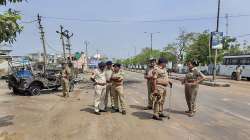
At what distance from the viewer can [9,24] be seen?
26.1ft

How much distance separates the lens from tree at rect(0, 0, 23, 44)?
310 inches

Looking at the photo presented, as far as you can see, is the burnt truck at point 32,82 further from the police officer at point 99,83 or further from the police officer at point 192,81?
the police officer at point 192,81

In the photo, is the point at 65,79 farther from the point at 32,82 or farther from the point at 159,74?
the point at 159,74

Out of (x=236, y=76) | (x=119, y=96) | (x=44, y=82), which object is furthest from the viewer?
(x=236, y=76)

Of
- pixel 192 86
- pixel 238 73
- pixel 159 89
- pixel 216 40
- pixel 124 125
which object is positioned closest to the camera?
pixel 124 125

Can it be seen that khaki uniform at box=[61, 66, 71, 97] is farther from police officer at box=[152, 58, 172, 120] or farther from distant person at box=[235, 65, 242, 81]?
distant person at box=[235, 65, 242, 81]

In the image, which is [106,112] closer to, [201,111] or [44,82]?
[201,111]

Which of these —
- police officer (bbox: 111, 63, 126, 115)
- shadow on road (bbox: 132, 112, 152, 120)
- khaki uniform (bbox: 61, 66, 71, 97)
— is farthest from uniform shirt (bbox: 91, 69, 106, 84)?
khaki uniform (bbox: 61, 66, 71, 97)

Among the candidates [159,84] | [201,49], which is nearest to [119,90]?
[159,84]

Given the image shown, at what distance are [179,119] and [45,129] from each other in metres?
4.05

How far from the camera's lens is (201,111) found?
13656 millimetres

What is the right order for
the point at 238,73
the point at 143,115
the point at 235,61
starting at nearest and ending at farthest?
the point at 143,115, the point at 238,73, the point at 235,61

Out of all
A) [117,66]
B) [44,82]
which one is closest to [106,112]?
[117,66]

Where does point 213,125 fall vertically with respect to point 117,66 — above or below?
below
